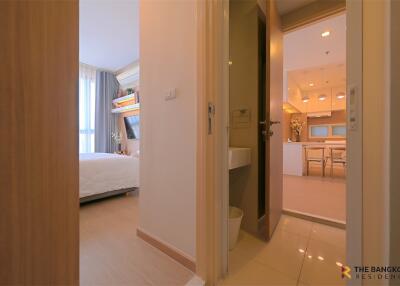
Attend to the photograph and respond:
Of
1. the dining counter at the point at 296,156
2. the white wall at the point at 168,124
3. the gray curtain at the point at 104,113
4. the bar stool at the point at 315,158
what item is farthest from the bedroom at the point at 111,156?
the bar stool at the point at 315,158

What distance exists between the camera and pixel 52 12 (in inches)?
19.3

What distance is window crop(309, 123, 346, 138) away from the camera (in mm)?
6031

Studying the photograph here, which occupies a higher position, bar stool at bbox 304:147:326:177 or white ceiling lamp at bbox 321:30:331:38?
white ceiling lamp at bbox 321:30:331:38

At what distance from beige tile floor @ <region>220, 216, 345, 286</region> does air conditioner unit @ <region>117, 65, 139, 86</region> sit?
4135 millimetres

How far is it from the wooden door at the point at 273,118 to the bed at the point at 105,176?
88.5 inches

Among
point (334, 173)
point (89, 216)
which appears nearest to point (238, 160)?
point (89, 216)

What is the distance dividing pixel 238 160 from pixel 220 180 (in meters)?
0.54

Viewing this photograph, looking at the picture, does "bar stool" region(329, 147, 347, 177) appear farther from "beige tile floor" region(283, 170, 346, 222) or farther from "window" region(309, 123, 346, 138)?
"window" region(309, 123, 346, 138)

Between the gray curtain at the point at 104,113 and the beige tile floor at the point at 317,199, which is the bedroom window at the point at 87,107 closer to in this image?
the gray curtain at the point at 104,113

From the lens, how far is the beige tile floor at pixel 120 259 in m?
1.24

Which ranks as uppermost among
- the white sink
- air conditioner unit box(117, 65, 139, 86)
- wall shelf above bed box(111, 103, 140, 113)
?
air conditioner unit box(117, 65, 139, 86)

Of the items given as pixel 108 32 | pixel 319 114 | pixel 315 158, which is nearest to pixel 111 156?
pixel 108 32

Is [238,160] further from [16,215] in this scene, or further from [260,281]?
→ [16,215]

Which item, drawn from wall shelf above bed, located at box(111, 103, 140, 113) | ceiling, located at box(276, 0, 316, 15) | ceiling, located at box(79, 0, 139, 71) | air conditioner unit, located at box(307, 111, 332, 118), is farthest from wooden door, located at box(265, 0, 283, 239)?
air conditioner unit, located at box(307, 111, 332, 118)
